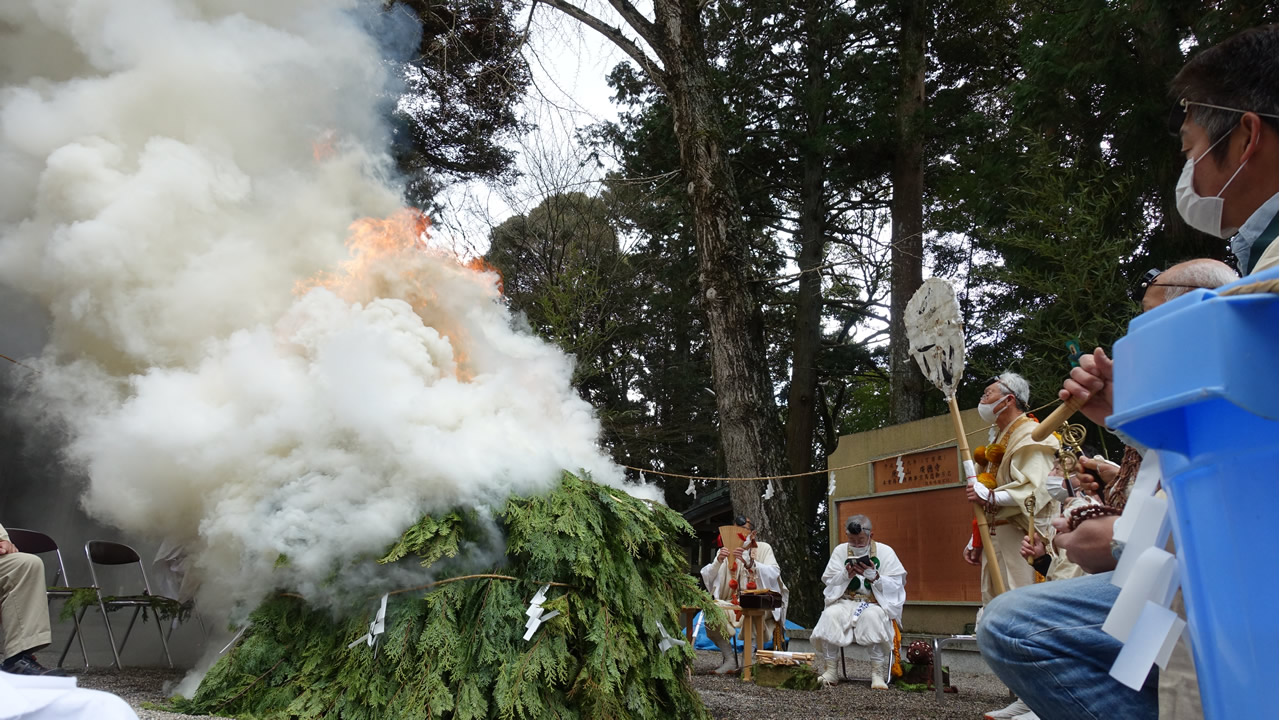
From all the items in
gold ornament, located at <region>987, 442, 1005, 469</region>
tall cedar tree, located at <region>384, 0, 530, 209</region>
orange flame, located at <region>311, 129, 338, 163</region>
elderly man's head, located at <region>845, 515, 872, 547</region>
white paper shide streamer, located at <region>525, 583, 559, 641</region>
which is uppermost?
tall cedar tree, located at <region>384, 0, 530, 209</region>

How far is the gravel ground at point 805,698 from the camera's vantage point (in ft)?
19.4

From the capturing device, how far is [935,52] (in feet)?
53.4

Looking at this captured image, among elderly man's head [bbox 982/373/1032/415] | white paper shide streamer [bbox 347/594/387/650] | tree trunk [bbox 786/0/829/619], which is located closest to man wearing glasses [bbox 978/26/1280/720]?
white paper shide streamer [bbox 347/594/387/650]

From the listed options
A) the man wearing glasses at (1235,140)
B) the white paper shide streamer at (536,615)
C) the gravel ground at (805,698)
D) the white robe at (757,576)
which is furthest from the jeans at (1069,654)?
the white robe at (757,576)

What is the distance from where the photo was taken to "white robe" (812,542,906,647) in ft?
27.9

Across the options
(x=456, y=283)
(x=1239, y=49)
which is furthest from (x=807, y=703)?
(x=1239, y=49)

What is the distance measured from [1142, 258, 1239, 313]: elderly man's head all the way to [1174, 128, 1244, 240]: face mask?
0.25 meters

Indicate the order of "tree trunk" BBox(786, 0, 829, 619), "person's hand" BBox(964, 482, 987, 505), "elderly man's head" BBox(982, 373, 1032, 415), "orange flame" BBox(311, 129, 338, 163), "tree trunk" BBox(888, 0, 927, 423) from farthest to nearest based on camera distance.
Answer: "tree trunk" BBox(786, 0, 829, 619)
"tree trunk" BBox(888, 0, 927, 423)
"orange flame" BBox(311, 129, 338, 163)
"elderly man's head" BBox(982, 373, 1032, 415)
"person's hand" BBox(964, 482, 987, 505)

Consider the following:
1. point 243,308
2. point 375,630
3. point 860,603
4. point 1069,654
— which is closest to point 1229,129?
point 1069,654

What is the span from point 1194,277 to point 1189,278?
1cm

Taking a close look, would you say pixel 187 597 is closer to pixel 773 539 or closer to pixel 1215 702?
pixel 1215 702

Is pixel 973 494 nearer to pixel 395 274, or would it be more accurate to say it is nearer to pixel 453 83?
pixel 395 274

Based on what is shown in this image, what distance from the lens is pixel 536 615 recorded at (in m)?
4.09

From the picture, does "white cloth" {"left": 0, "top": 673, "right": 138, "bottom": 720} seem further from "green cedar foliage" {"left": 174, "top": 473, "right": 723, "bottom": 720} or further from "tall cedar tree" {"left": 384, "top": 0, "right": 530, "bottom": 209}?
"tall cedar tree" {"left": 384, "top": 0, "right": 530, "bottom": 209}
